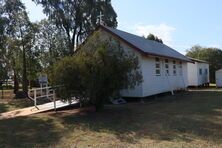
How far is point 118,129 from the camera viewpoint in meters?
10.7

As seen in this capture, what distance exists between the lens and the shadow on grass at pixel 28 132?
918cm

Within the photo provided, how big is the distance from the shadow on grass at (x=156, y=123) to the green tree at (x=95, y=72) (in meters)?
0.90

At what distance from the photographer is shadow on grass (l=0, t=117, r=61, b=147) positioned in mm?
9180

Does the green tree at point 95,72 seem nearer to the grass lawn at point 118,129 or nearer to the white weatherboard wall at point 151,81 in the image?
the grass lawn at point 118,129

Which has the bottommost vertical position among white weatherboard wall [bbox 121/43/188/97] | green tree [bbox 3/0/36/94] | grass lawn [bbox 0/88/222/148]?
grass lawn [bbox 0/88/222/148]

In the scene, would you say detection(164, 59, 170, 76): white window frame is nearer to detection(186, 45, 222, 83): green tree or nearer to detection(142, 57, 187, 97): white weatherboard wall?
detection(142, 57, 187, 97): white weatherboard wall

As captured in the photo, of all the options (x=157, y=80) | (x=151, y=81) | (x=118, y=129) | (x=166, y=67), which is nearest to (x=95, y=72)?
(x=118, y=129)

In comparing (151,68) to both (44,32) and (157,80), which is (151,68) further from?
(44,32)

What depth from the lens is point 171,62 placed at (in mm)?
24609

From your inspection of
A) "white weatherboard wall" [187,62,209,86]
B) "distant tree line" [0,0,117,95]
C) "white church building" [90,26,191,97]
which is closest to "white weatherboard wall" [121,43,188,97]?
"white church building" [90,26,191,97]

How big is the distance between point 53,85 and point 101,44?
2659 mm

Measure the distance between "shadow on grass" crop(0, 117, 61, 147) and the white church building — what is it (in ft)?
18.4

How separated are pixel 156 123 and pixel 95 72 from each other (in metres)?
3.32

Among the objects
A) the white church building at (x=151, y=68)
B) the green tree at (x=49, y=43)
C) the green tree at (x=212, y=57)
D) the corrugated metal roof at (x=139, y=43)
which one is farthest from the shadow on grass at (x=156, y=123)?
the green tree at (x=212, y=57)
